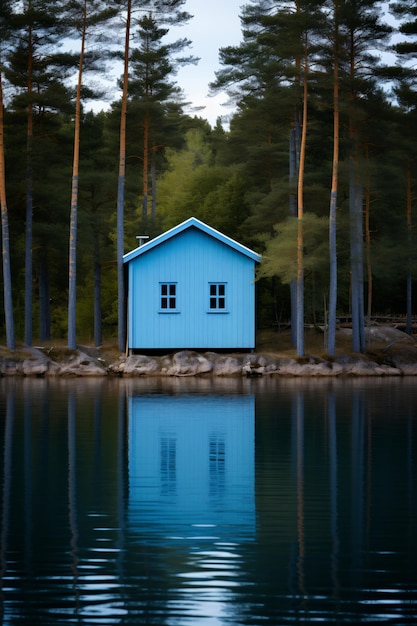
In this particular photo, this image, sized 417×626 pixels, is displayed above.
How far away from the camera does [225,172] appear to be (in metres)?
52.9

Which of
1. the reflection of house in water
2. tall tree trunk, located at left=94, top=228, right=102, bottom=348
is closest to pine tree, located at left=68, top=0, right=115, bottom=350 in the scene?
tall tree trunk, located at left=94, top=228, right=102, bottom=348

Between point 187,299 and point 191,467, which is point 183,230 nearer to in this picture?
point 187,299

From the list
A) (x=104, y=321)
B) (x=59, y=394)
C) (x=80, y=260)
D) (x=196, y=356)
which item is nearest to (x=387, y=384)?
(x=196, y=356)

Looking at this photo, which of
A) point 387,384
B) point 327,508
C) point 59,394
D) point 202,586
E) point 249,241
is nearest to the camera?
point 202,586

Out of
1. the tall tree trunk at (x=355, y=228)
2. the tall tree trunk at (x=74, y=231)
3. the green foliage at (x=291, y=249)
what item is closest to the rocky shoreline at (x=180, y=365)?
the tall tree trunk at (x=74, y=231)

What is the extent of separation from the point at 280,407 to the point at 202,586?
48.0 ft

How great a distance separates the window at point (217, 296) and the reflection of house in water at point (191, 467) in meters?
14.0

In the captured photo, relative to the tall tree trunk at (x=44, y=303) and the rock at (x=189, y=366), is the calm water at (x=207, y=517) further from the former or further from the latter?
the tall tree trunk at (x=44, y=303)

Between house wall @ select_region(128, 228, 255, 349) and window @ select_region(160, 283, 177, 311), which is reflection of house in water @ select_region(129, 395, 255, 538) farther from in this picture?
window @ select_region(160, 283, 177, 311)

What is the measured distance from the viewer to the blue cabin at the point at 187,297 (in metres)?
36.0

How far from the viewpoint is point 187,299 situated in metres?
36.1

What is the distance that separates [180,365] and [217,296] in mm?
3653

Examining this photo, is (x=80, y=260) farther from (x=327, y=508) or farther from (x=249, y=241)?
(x=327, y=508)

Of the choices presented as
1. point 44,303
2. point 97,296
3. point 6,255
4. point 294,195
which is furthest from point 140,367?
point 97,296
